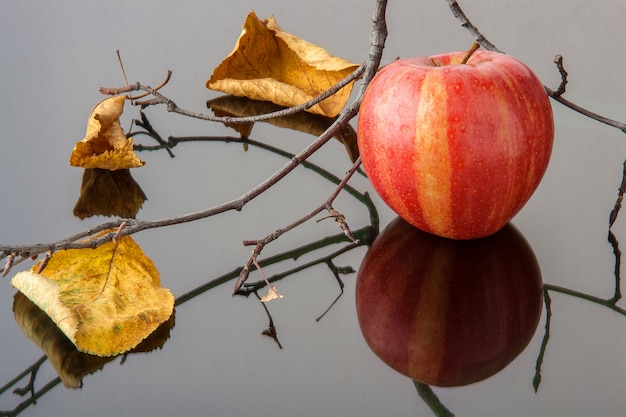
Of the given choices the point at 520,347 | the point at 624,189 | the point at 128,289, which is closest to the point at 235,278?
the point at 128,289

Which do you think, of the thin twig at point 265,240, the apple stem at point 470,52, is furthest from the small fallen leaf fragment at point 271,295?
the apple stem at point 470,52

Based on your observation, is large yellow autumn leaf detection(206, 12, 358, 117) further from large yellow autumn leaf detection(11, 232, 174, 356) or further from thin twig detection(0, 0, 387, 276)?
large yellow autumn leaf detection(11, 232, 174, 356)

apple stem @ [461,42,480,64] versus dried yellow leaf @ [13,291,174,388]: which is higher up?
apple stem @ [461,42,480,64]

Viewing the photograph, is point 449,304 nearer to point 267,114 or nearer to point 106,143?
point 267,114

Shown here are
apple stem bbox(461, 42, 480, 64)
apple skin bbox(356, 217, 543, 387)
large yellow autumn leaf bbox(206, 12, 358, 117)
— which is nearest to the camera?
Result: apple skin bbox(356, 217, 543, 387)

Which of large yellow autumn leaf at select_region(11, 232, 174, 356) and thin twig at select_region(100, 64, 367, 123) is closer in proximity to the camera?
large yellow autumn leaf at select_region(11, 232, 174, 356)

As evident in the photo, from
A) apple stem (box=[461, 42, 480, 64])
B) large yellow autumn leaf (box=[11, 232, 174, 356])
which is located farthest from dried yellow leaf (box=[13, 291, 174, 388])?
apple stem (box=[461, 42, 480, 64])

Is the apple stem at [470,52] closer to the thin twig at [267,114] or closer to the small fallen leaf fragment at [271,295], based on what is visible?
the thin twig at [267,114]

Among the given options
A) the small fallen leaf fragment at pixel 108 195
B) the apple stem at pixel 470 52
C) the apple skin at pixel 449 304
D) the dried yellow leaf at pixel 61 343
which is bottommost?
the apple skin at pixel 449 304
